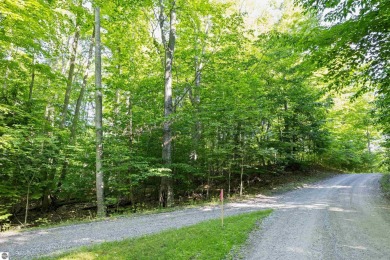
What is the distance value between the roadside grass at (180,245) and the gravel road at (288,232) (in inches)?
15.5

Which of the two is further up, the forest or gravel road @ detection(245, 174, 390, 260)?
the forest

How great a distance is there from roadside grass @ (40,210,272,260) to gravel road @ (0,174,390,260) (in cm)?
39

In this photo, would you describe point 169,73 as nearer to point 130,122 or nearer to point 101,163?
point 130,122

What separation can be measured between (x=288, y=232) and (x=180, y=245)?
2785 millimetres

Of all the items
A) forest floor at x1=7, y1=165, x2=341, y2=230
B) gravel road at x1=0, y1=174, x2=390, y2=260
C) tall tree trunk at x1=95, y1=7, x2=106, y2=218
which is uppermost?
tall tree trunk at x1=95, y1=7, x2=106, y2=218

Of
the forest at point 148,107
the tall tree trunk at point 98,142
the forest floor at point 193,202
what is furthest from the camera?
the forest floor at point 193,202

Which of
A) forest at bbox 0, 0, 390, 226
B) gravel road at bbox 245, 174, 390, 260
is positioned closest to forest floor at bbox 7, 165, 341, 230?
forest at bbox 0, 0, 390, 226

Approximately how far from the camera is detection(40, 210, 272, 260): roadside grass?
15.1 feet

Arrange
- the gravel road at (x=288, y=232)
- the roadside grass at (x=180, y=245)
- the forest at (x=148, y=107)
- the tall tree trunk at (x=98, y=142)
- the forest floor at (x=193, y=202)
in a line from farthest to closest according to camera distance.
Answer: the forest floor at (x=193, y=202), the tall tree trunk at (x=98, y=142), the forest at (x=148, y=107), the gravel road at (x=288, y=232), the roadside grass at (x=180, y=245)

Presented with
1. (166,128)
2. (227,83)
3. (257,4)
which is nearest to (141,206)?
(166,128)

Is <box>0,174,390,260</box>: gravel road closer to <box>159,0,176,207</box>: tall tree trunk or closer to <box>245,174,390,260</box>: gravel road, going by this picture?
<box>245,174,390,260</box>: gravel road

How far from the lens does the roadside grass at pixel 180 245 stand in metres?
4.59

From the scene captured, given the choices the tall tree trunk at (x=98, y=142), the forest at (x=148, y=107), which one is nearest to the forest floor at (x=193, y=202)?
the forest at (x=148, y=107)

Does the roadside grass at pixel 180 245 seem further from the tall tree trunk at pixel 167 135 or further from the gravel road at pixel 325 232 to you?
the tall tree trunk at pixel 167 135
